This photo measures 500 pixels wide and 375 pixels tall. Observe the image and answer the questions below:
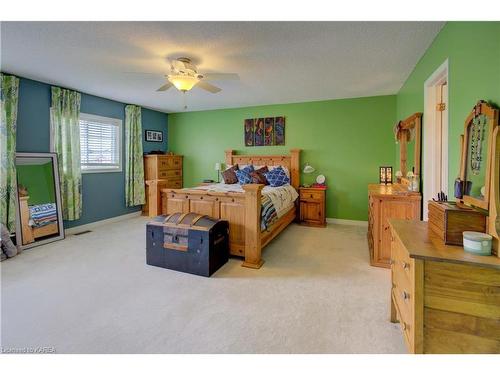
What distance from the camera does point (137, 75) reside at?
3562 millimetres

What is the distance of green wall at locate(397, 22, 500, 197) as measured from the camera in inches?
57.9

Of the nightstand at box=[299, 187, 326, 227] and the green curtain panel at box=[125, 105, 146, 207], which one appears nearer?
the nightstand at box=[299, 187, 326, 227]

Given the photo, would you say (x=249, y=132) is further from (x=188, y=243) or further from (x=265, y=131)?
(x=188, y=243)

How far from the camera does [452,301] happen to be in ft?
4.09

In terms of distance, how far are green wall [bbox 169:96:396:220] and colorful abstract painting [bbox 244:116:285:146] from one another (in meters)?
0.11

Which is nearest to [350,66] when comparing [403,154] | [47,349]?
[403,154]

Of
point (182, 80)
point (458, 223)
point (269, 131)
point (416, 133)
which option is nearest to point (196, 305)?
point (458, 223)

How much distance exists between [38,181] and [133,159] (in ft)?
5.95

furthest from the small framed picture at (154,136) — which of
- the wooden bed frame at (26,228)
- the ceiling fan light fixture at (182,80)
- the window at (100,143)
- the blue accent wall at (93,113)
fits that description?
the ceiling fan light fixture at (182,80)

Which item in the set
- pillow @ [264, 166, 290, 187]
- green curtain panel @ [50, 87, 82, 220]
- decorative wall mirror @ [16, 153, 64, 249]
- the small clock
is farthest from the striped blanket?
the small clock

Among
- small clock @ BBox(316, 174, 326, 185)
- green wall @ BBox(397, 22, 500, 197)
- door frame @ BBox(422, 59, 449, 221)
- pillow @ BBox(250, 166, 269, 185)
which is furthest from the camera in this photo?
small clock @ BBox(316, 174, 326, 185)

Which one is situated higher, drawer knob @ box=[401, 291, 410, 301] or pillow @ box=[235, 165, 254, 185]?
pillow @ box=[235, 165, 254, 185]

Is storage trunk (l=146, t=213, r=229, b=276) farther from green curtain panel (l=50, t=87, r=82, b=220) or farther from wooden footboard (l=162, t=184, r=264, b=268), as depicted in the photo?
green curtain panel (l=50, t=87, r=82, b=220)
